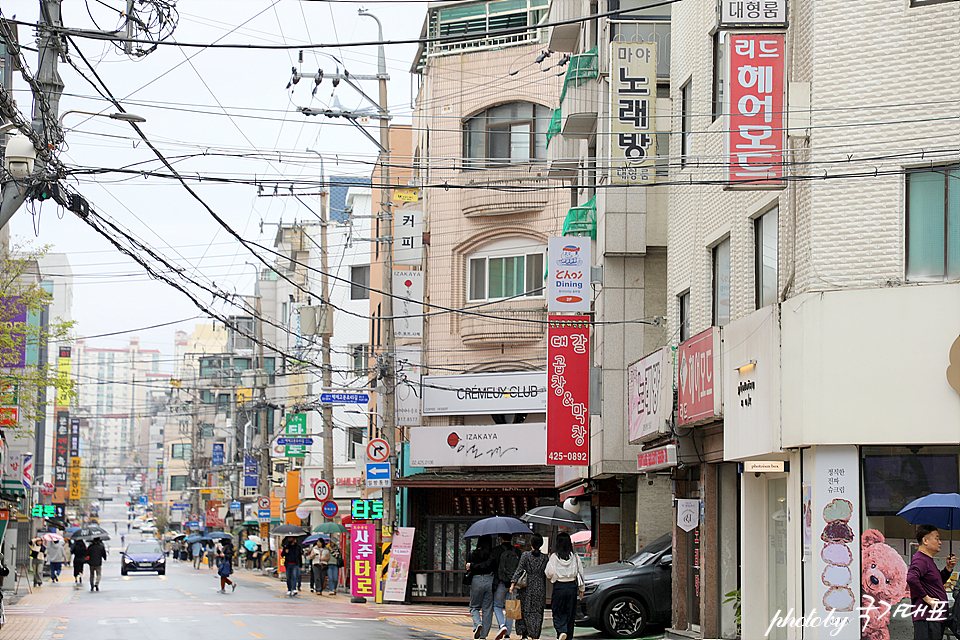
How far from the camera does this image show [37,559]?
48.1m

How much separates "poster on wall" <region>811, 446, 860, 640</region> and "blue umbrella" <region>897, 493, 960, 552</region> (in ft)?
4.65

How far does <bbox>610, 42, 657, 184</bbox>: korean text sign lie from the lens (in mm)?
24109

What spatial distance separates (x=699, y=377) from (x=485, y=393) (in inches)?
764

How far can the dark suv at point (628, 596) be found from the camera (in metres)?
21.6

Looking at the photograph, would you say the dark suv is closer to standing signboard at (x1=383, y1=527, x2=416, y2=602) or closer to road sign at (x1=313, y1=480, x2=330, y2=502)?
standing signboard at (x1=383, y1=527, x2=416, y2=602)

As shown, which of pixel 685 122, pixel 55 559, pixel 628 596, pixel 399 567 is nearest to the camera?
pixel 628 596

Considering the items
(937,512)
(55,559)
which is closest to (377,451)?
(937,512)

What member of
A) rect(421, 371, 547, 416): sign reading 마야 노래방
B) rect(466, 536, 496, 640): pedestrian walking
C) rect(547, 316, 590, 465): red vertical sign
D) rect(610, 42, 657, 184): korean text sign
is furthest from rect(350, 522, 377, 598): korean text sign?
rect(610, 42, 657, 184): korean text sign

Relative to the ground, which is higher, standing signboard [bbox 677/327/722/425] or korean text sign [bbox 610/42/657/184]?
korean text sign [bbox 610/42/657/184]

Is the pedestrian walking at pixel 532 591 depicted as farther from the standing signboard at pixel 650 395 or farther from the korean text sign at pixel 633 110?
the korean text sign at pixel 633 110

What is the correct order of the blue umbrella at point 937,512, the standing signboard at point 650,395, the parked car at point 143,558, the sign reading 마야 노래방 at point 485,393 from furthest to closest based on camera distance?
the parked car at point 143,558
the sign reading 마야 노래방 at point 485,393
the standing signboard at point 650,395
the blue umbrella at point 937,512

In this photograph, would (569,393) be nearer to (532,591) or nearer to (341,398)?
(341,398)

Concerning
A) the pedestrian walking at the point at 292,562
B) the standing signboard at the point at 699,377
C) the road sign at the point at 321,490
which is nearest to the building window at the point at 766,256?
the standing signboard at the point at 699,377

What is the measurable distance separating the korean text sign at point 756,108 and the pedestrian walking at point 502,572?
8.10m
